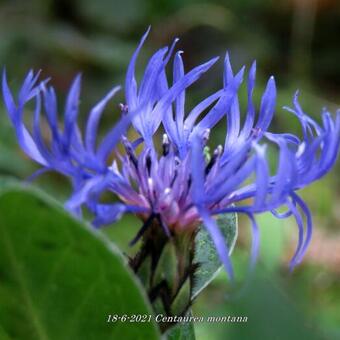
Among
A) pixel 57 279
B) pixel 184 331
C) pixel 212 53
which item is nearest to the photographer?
pixel 57 279

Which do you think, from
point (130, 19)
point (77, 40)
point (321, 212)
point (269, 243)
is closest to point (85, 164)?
point (269, 243)

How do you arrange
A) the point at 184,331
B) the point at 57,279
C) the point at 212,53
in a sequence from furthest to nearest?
the point at 212,53 < the point at 184,331 < the point at 57,279

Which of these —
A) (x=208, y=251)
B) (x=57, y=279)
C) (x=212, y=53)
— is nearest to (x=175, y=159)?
(x=208, y=251)

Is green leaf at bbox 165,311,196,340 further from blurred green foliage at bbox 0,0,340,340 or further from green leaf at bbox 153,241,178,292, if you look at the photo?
blurred green foliage at bbox 0,0,340,340

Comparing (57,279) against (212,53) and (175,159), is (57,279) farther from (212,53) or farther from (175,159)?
(212,53)

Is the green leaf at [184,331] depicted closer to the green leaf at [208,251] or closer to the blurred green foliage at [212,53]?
the green leaf at [208,251]
